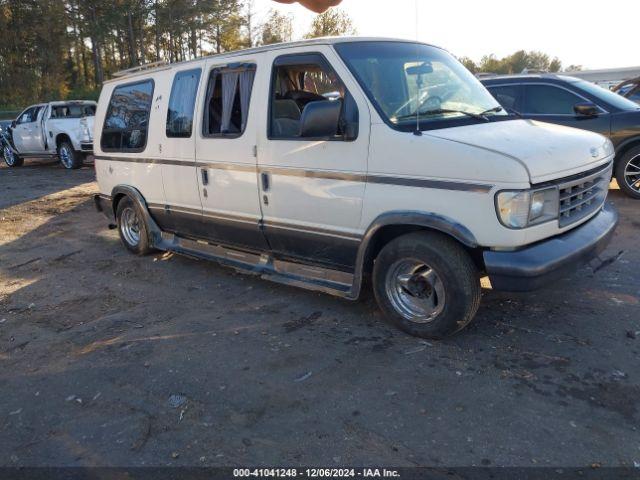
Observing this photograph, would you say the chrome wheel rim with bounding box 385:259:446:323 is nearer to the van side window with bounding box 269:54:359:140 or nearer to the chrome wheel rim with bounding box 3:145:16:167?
the van side window with bounding box 269:54:359:140

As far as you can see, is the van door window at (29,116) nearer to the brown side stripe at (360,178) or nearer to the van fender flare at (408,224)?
the brown side stripe at (360,178)

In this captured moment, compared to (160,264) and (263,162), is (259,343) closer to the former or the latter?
(263,162)

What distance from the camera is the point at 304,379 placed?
11.3 feet

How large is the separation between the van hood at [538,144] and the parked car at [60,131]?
13.0 m

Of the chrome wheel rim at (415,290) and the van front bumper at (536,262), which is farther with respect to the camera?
the chrome wheel rim at (415,290)

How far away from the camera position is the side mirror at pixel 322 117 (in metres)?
3.81

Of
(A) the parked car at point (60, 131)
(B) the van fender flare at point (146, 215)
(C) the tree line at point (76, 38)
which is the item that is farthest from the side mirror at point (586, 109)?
(C) the tree line at point (76, 38)

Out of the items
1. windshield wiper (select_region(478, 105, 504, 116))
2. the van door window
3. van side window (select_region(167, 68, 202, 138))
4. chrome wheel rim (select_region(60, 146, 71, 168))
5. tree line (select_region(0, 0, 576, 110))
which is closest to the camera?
windshield wiper (select_region(478, 105, 504, 116))

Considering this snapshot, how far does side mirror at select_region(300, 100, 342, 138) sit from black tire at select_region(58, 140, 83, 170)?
12.8 m

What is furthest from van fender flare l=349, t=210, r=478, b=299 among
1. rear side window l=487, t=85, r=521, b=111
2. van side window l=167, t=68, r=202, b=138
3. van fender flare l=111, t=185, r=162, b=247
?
rear side window l=487, t=85, r=521, b=111

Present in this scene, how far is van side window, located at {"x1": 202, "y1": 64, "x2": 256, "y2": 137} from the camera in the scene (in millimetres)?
4667

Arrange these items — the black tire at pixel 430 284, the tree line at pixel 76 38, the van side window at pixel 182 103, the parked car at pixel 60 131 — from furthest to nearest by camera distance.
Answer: the tree line at pixel 76 38
the parked car at pixel 60 131
the van side window at pixel 182 103
the black tire at pixel 430 284

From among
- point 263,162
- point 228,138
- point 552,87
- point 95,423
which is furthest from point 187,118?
point 552,87

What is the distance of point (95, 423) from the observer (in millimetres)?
3098
